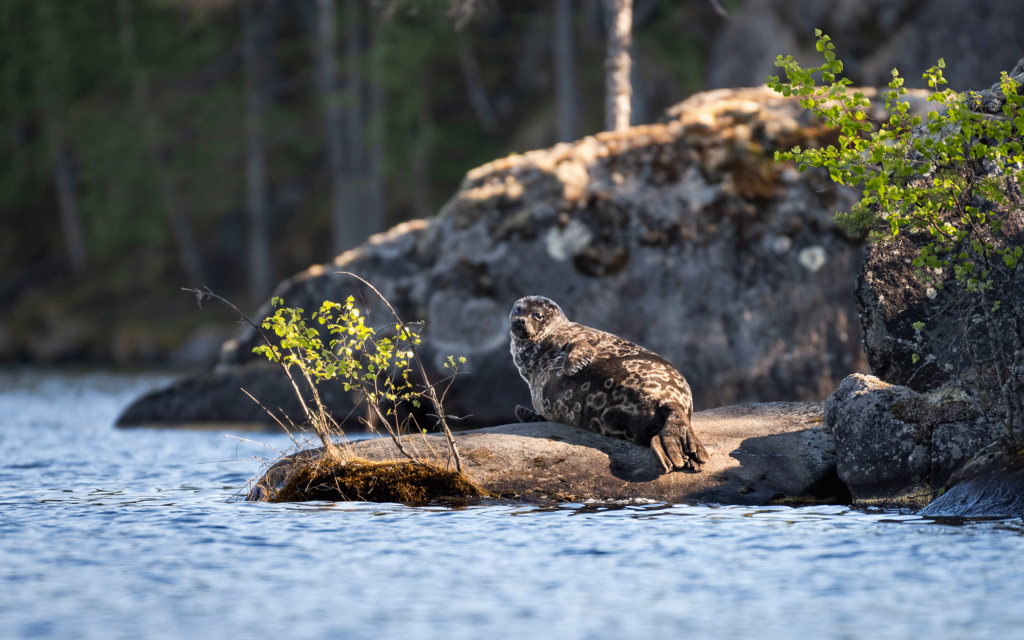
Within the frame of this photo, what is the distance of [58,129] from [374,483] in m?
31.2

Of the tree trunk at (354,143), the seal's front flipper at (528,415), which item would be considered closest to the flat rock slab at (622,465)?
the seal's front flipper at (528,415)

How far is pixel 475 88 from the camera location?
29453 mm

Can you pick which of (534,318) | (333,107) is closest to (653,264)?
(534,318)

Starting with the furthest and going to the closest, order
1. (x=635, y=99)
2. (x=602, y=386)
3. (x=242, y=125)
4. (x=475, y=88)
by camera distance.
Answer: (x=242, y=125) → (x=475, y=88) → (x=635, y=99) → (x=602, y=386)

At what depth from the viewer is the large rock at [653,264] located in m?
11.4

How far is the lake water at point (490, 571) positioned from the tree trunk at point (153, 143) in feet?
84.2

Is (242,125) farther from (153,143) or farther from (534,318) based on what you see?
(534,318)

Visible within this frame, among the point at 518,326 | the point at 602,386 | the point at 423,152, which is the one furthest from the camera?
the point at 423,152

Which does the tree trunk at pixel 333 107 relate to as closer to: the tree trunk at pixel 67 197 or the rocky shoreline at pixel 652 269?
the tree trunk at pixel 67 197

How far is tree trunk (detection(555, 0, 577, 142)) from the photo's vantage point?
22.6 meters

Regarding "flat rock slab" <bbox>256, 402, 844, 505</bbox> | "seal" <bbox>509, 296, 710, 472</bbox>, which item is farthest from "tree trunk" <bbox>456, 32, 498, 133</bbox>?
"flat rock slab" <bbox>256, 402, 844, 505</bbox>

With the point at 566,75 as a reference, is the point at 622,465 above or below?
below

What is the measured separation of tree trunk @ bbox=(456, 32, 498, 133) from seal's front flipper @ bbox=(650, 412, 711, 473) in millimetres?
22268

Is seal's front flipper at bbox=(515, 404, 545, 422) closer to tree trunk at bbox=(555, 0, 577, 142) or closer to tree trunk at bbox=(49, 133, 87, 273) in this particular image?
tree trunk at bbox=(555, 0, 577, 142)
